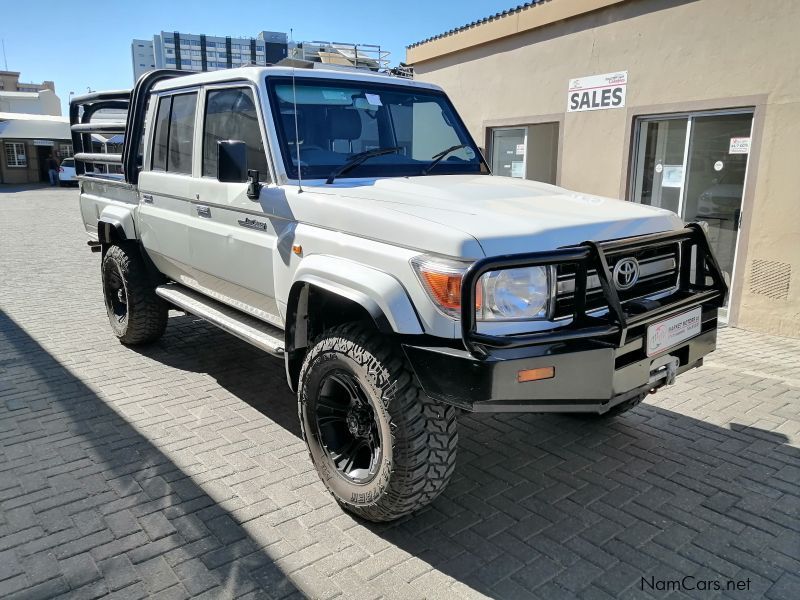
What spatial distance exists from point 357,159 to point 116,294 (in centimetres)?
337

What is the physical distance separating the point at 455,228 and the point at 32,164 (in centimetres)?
4239

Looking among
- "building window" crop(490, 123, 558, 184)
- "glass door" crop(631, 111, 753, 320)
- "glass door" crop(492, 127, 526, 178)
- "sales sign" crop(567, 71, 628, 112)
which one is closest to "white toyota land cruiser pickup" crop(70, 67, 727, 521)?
"glass door" crop(631, 111, 753, 320)

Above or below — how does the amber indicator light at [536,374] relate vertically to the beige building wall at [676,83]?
below

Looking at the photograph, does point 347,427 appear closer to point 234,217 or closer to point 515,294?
point 515,294

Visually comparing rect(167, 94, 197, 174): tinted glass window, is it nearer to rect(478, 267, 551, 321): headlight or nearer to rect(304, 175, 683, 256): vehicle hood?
rect(304, 175, 683, 256): vehicle hood

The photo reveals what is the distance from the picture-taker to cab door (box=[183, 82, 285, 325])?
3580 millimetres

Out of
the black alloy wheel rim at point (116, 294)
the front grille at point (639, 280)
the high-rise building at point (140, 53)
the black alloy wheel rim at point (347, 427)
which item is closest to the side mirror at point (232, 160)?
the black alloy wheel rim at point (347, 427)

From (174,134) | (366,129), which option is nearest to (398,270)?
(366,129)

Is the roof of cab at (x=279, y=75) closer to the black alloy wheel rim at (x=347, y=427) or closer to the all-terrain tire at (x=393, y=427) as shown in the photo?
the all-terrain tire at (x=393, y=427)

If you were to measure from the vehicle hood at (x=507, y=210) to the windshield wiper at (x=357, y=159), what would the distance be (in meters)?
0.07

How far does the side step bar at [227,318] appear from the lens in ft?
12.0

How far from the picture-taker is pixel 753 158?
6.36 meters

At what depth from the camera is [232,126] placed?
3891 millimetres

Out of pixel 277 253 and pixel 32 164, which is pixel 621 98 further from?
pixel 32 164
